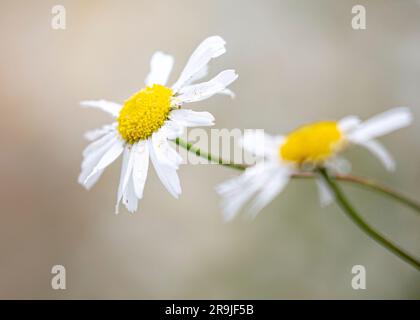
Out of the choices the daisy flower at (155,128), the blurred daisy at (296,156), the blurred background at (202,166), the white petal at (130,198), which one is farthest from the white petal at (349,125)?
the blurred background at (202,166)

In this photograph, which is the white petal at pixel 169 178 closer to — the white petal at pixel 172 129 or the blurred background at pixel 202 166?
the white petal at pixel 172 129

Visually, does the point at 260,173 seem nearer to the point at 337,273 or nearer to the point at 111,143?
the point at 111,143

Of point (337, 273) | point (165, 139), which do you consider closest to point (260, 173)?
point (165, 139)

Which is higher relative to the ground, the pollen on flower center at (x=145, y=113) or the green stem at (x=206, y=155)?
the pollen on flower center at (x=145, y=113)

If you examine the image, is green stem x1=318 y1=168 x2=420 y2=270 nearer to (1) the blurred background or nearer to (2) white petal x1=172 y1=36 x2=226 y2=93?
(2) white petal x1=172 y1=36 x2=226 y2=93

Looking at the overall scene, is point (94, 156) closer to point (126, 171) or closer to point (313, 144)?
point (126, 171)
